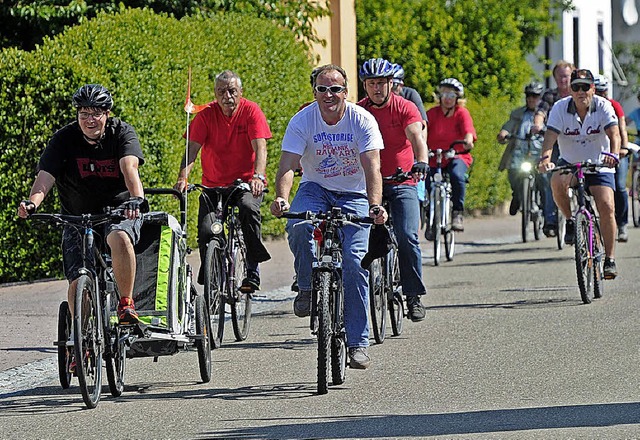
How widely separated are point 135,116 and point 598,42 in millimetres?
29239

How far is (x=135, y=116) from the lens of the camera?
14.7 meters

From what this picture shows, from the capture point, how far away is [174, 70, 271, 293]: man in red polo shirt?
11.0 m

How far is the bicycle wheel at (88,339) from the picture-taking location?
26.1 ft

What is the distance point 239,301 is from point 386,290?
1084 mm

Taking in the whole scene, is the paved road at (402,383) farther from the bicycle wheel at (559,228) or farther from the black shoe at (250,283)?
the bicycle wheel at (559,228)

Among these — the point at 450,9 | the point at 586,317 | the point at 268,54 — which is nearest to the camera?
the point at 586,317

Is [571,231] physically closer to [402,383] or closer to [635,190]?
[402,383]

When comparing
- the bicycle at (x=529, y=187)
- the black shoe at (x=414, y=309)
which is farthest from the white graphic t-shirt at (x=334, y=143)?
the bicycle at (x=529, y=187)

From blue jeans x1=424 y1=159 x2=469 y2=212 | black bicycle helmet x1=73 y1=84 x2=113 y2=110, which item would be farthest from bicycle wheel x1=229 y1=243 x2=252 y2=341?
blue jeans x1=424 y1=159 x2=469 y2=212

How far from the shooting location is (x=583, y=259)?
1246 centimetres

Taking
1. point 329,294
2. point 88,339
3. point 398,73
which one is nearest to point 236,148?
point 398,73

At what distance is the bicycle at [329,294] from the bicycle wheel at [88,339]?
46.8 inches

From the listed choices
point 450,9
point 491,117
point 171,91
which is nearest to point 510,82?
point 450,9

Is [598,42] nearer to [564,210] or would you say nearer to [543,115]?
[543,115]
